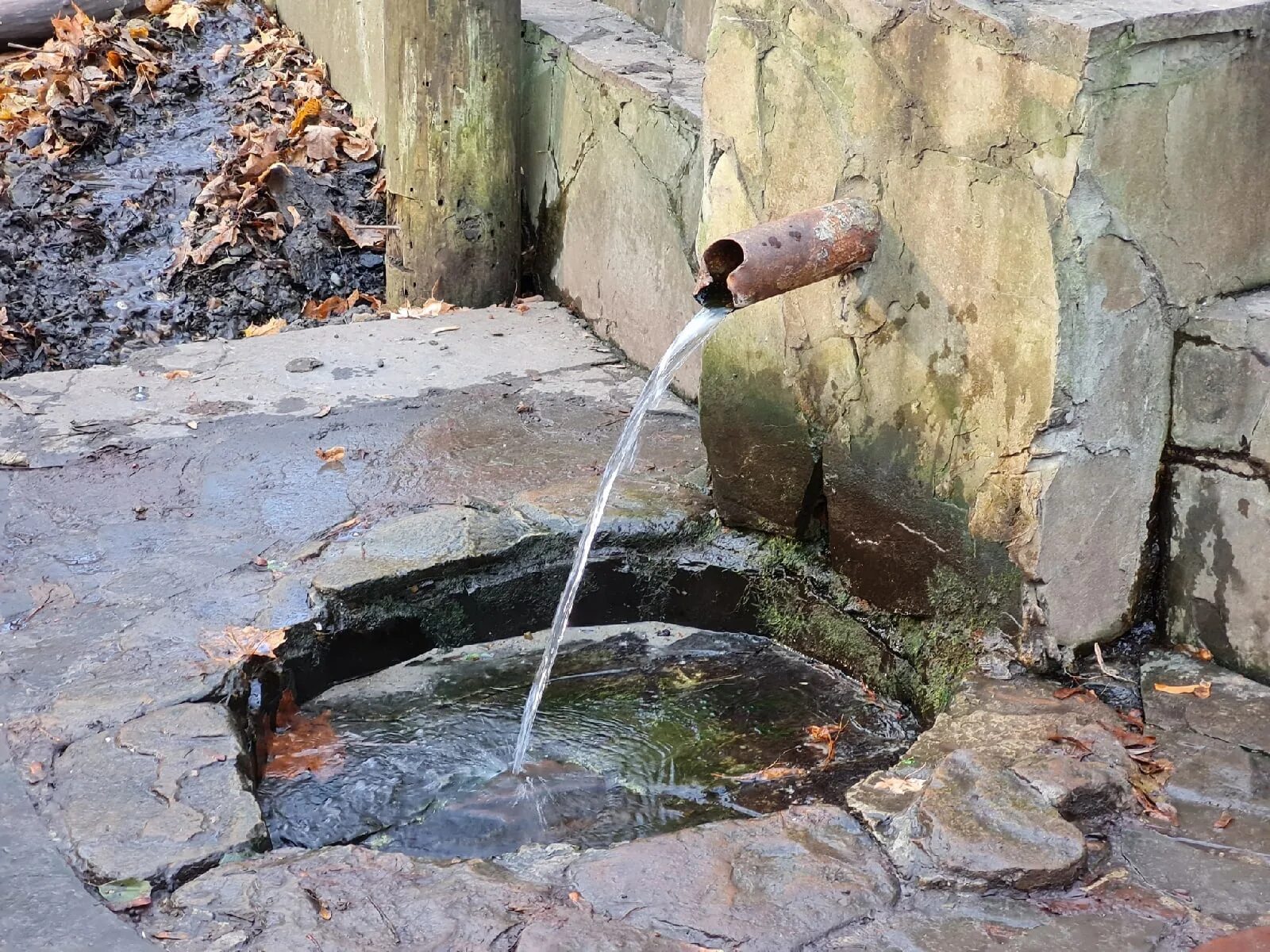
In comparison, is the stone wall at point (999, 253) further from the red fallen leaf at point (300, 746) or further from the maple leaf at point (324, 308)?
the maple leaf at point (324, 308)

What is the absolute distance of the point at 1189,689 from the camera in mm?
2914

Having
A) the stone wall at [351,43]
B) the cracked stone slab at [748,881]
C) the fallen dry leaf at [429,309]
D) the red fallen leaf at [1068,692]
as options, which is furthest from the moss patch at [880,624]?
the stone wall at [351,43]

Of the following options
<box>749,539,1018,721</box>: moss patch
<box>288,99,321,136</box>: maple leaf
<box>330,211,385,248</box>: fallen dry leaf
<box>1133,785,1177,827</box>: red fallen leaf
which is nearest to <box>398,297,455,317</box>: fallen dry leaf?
<box>330,211,385,248</box>: fallen dry leaf

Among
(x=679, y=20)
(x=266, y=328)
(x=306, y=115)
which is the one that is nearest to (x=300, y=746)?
(x=266, y=328)

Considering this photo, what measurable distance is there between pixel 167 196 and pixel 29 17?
1974 mm

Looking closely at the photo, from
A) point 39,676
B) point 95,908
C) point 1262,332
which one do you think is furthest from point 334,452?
point 1262,332

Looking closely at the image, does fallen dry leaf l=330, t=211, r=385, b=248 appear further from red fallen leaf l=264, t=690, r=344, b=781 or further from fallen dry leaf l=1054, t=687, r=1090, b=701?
fallen dry leaf l=1054, t=687, r=1090, b=701

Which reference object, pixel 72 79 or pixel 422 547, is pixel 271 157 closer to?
pixel 72 79

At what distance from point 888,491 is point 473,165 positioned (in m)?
2.54

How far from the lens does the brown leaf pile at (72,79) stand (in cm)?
655

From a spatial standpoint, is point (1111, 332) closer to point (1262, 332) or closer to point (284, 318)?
point (1262, 332)

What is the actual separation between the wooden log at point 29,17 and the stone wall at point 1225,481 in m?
6.45

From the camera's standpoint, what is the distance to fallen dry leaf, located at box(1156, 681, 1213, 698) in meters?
2.90

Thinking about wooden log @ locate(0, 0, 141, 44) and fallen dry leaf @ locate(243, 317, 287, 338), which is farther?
wooden log @ locate(0, 0, 141, 44)
